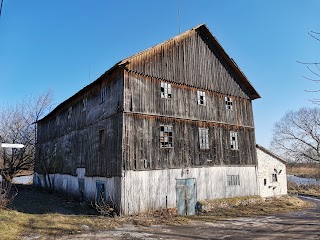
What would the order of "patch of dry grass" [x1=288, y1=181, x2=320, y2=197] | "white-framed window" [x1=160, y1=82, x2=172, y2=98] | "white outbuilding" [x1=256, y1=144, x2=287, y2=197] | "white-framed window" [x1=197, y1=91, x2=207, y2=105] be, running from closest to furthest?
"white-framed window" [x1=160, y1=82, x2=172, y2=98], "white-framed window" [x1=197, y1=91, x2=207, y2=105], "white outbuilding" [x1=256, y1=144, x2=287, y2=197], "patch of dry grass" [x1=288, y1=181, x2=320, y2=197]

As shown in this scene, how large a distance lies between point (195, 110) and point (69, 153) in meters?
12.0

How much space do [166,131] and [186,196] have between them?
4443 mm

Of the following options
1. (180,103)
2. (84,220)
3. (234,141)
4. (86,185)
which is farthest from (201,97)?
(84,220)

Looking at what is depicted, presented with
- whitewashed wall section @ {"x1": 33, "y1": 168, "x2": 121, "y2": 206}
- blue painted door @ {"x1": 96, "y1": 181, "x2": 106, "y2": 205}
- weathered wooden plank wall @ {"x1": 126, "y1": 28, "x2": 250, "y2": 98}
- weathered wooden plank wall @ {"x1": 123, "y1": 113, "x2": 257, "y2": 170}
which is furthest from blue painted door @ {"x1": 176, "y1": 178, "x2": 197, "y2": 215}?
weathered wooden plank wall @ {"x1": 126, "y1": 28, "x2": 250, "y2": 98}

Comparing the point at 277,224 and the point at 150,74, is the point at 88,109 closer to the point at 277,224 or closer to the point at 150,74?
the point at 150,74

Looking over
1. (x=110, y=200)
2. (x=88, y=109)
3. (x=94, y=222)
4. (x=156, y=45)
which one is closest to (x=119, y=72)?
(x=156, y=45)

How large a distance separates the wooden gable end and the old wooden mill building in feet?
0.24

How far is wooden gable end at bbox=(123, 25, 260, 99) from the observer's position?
1744cm

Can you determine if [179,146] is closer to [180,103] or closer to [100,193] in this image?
[180,103]

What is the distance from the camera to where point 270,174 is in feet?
84.3

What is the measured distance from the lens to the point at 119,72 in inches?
650

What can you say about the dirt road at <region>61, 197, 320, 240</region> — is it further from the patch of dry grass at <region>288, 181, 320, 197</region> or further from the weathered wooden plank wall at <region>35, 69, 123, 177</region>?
the patch of dry grass at <region>288, 181, 320, 197</region>

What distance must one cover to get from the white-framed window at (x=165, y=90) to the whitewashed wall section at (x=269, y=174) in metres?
11.6

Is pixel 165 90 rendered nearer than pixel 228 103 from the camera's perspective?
Yes
